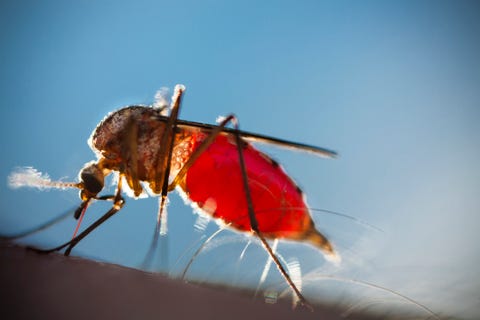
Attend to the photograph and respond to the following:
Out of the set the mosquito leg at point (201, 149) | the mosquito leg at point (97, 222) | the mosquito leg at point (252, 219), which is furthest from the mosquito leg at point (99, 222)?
the mosquito leg at point (252, 219)

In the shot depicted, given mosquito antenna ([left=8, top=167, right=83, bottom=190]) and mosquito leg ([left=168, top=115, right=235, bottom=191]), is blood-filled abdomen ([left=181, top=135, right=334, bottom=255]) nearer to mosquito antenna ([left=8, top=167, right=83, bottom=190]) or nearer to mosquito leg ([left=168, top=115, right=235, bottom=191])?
mosquito leg ([left=168, top=115, right=235, bottom=191])

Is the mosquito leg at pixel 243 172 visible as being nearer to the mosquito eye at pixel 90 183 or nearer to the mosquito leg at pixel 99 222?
the mosquito leg at pixel 99 222

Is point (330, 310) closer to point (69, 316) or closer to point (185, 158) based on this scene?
point (69, 316)

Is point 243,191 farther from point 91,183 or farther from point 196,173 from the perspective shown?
point 91,183

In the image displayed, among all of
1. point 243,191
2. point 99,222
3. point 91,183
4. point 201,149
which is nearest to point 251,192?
point 243,191

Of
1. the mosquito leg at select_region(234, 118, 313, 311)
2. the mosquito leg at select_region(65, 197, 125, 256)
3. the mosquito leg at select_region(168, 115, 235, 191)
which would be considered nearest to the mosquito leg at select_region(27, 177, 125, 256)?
the mosquito leg at select_region(65, 197, 125, 256)

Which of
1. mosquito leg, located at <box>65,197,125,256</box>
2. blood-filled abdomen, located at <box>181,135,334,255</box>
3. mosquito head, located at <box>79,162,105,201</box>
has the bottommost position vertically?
mosquito leg, located at <box>65,197,125,256</box>

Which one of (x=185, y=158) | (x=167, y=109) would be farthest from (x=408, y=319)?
(x=167, y=109)

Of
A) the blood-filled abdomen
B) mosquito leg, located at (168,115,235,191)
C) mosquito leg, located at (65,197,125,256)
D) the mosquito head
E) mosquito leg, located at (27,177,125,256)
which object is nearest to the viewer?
mosquito leg, located at (27,177,125,256)

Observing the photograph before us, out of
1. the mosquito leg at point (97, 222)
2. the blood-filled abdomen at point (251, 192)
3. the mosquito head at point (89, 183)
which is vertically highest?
the blood-filled abdomen at point (251, 192)
